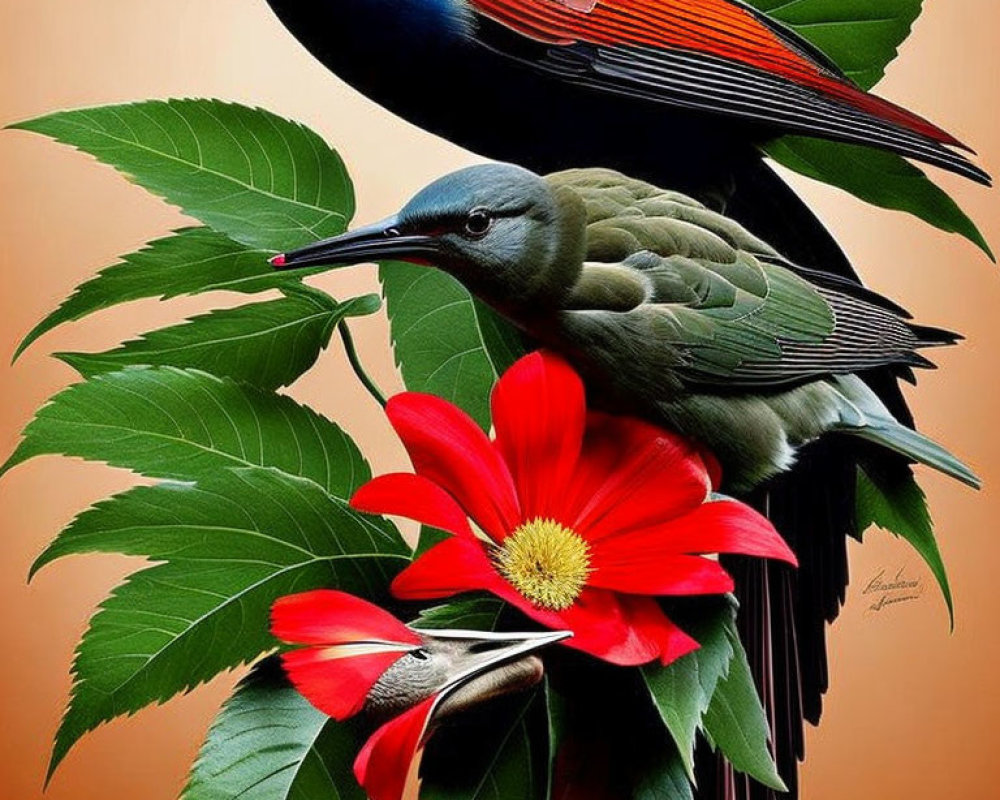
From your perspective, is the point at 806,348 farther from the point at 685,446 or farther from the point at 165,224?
the point at 165,224

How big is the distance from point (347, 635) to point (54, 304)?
277 mm

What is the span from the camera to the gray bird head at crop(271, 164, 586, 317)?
59 cm

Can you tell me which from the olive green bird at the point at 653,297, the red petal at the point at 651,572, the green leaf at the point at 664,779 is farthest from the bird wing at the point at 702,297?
the green leaf at the point at 664,779

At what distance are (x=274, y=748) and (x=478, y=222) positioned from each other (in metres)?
0.30

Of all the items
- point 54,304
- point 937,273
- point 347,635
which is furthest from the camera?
point 937,273

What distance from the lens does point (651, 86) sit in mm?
684

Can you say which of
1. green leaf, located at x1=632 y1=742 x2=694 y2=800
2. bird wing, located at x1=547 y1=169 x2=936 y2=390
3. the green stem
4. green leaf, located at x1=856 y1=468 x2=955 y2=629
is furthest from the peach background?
green leaf, located at x1=856 y1=468 x2=955 y2=629

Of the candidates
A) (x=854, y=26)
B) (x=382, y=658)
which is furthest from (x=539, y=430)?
(x=854, y=26)

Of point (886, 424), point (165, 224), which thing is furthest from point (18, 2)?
point (886, 424)

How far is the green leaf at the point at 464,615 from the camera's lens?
A: 1.87 feet

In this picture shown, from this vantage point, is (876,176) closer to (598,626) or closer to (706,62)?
(706,62)

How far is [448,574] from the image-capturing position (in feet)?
1.82

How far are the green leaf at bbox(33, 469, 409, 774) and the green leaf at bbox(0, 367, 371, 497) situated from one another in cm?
2
